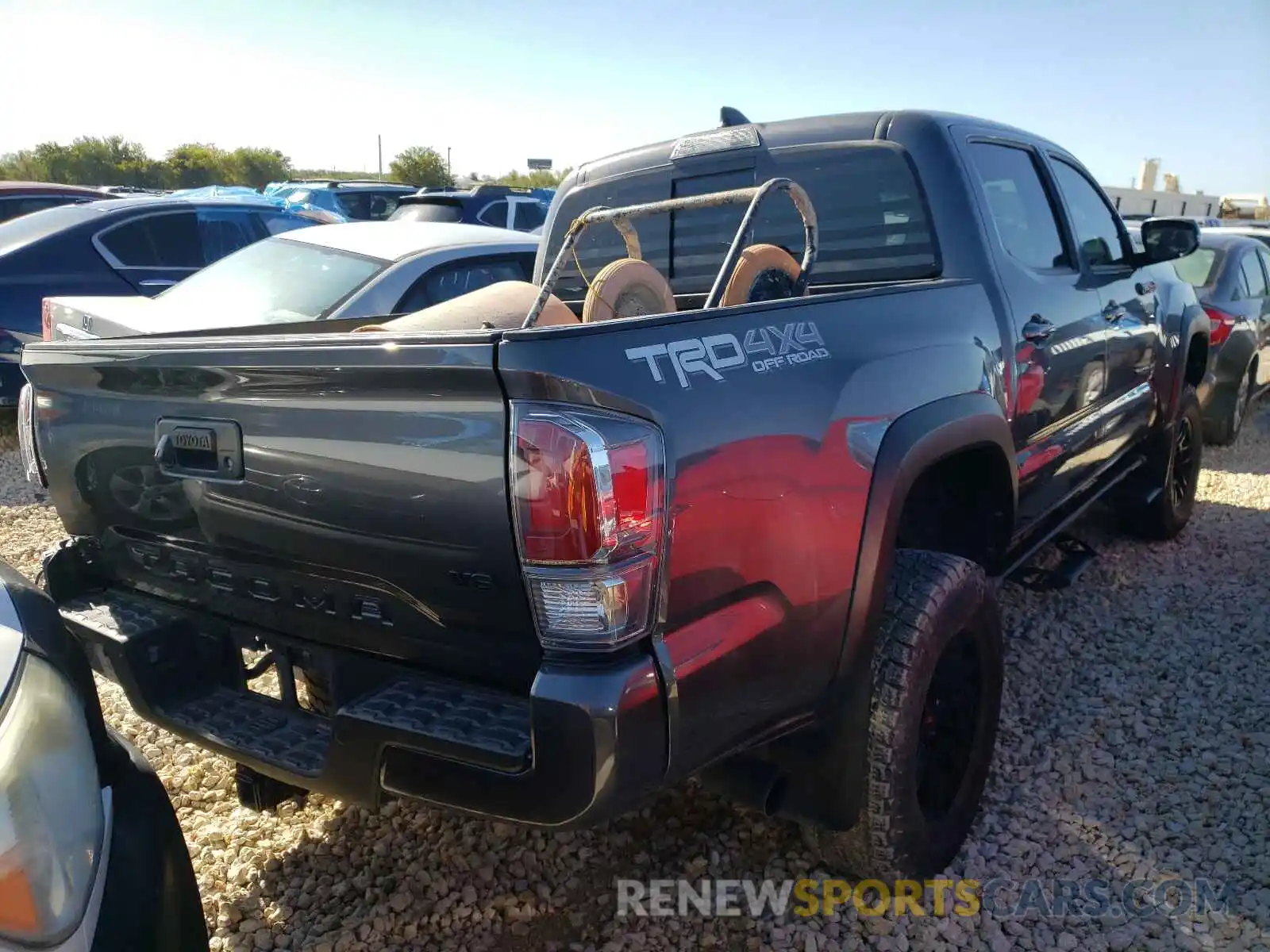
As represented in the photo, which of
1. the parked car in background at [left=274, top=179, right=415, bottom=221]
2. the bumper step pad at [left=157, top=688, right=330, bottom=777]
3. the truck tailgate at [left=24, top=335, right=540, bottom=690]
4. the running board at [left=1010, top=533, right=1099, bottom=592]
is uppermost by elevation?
the parked car in background at [left=274, top=179, right=415, bottom=221]

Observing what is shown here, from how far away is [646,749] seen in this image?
1610mm

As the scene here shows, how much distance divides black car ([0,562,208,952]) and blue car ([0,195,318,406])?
5.66 metres

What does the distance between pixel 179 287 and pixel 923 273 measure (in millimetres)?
4497

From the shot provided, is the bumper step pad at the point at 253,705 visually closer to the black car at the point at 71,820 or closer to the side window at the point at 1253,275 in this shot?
the black car at the point at 71,820

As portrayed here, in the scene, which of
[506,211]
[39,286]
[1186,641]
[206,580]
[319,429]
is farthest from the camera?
[506,211]

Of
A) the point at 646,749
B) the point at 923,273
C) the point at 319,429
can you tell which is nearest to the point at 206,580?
the point at 319,429

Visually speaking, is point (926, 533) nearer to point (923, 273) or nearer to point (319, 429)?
point (923, 273)

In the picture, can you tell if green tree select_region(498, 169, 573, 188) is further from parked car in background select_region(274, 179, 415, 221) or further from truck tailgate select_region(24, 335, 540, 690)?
truck tailgate select_region(24, 335, 540, 690)

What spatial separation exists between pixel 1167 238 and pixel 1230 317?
3.74 meters

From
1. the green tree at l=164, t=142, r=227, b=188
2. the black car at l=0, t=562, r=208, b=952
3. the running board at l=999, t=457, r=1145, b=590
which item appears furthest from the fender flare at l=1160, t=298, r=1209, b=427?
the green tree at l=164, t=142, r=227, b=188

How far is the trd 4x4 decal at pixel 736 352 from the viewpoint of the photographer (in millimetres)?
1684

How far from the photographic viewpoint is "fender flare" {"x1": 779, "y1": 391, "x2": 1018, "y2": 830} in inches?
80.7

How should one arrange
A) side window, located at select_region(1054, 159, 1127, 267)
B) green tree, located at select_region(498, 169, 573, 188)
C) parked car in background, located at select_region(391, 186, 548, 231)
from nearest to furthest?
side window, located at select_region(1054, 159, 1127, 267)
parked car in background, located at select_region(391, 186, 548, 231)
green tree, located at select_region(498, 169, 573, 188)

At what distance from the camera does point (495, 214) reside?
13.1m
